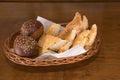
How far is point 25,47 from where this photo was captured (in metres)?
0.94

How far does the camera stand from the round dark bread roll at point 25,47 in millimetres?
937

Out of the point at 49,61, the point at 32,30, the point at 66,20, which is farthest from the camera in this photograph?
the point at 66,20

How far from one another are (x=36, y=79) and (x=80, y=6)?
78 cm

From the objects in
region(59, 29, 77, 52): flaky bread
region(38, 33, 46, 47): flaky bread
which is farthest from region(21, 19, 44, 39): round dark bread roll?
region(59, 29, 77, 52): flaky bread

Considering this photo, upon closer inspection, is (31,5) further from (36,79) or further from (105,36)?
(36,79)

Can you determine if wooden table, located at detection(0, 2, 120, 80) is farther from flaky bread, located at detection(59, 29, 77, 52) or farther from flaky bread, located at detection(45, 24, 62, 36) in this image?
flaky bread, located at detection(45, 24, 62, 36)

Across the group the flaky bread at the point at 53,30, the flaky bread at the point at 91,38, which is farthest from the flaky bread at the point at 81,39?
the flaky bread at the point at 53,30

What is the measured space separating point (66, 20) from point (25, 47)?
495 millimetres

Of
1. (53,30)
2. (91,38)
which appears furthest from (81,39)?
(53,30)

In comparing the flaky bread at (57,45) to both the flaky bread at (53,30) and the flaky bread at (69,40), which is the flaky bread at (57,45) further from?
the flaky bread at (53,30)

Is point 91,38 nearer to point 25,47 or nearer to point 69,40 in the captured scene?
point 69,40

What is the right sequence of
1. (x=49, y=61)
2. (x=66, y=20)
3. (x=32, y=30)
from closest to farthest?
(x=49, y=61), (x=32, y=30), (x=66, y=20)

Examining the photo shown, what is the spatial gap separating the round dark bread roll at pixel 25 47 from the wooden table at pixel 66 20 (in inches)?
2.7

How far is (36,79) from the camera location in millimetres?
918
